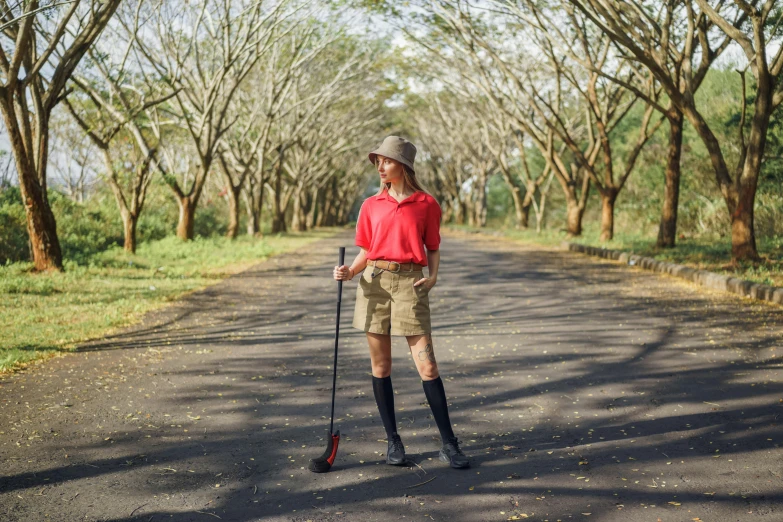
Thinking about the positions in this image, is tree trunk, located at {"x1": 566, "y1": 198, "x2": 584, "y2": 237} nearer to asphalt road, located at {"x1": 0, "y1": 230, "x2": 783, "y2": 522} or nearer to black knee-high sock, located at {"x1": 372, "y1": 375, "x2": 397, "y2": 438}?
asphalt road, located at {"x1": 0, "y1": 230, "x2": 783, "y2": 522}

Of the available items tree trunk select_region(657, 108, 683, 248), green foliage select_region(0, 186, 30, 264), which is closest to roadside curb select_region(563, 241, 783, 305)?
tree trunk select_region(657, 108, 683, 248)

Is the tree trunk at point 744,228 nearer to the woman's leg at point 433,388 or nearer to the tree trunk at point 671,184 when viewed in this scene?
the tree trunk at point 671,184

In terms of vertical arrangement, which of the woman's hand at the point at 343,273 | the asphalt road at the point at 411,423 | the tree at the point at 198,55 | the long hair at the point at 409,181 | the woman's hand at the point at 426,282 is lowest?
the asphalt road at the point at 411,423

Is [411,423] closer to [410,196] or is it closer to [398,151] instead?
[410,196]

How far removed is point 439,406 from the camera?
472 cm

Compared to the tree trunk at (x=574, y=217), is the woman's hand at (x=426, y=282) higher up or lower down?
lower down

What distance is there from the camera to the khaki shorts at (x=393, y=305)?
471 centimetres

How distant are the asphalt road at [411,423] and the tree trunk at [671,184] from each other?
8.79 meters

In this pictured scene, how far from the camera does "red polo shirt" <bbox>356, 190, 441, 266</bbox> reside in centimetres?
472

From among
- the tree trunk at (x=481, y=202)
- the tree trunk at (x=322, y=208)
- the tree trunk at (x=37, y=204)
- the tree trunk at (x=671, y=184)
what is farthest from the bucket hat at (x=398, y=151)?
the tree trunk at (x=322, y=208)

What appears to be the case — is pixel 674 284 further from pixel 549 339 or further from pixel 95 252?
pixel 95 252

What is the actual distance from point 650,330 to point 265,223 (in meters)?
37.1

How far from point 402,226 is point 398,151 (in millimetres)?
407

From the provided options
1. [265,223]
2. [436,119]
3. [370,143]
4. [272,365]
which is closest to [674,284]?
[272,365]
